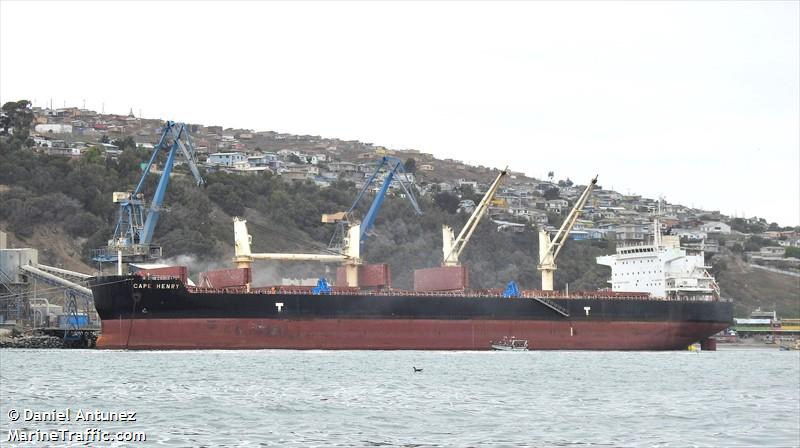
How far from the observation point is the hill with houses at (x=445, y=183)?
129250 millimetres

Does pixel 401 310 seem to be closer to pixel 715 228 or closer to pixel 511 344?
pixel 511 344

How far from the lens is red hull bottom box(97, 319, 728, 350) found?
51812mm

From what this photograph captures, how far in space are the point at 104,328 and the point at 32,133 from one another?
85.9m

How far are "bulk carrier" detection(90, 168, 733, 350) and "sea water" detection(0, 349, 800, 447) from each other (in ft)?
16.6

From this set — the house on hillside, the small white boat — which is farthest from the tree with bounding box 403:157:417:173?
A: the small white boat

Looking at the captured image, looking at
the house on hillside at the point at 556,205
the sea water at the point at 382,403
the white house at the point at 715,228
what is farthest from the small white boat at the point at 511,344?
the white house at the point at 715,228

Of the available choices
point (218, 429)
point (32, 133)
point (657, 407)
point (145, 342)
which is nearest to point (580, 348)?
point (145, 342)

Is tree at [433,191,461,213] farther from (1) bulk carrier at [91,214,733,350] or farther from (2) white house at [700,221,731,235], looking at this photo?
(1) bulk carrier at [91,214,733,350]

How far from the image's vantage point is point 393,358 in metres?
48.7

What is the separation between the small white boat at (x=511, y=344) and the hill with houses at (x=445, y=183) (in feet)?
162

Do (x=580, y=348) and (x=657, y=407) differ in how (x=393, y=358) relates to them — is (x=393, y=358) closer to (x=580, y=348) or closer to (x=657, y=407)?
(x=580, y=348)

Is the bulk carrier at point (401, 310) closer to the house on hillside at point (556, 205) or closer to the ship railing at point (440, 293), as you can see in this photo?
the ship railing at point (440, 293)

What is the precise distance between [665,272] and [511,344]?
14821mm

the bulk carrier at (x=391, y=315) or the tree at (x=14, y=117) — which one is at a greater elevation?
the tree at (x=14, y=117)
